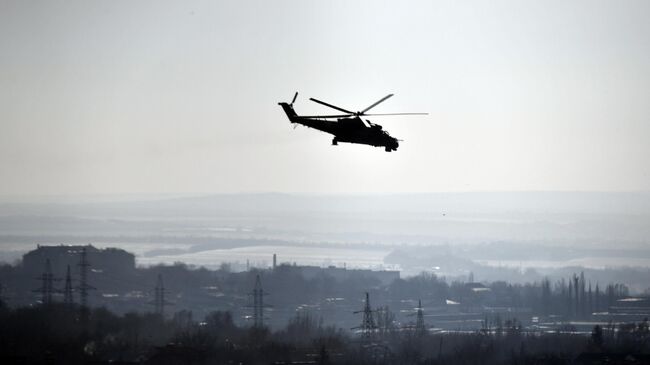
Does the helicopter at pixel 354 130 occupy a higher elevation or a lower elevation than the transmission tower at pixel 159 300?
higher

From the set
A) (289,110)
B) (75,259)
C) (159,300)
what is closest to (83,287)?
(159,300)

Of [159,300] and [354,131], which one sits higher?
[354,131]

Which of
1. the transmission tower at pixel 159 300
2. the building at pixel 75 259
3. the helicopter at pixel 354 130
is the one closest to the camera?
the helicopter at pixel 354 130

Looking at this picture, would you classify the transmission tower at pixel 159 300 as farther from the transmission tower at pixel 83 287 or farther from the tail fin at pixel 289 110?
the tail fin at pixel 289 110

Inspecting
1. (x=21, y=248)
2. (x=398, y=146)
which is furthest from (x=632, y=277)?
(x=398, y=146)

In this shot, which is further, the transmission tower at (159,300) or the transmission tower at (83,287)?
the transmission tower at (159,300)

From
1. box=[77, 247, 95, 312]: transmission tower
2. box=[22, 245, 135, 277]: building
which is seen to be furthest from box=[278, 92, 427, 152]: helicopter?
box=[22, 245, 135, 277]: building

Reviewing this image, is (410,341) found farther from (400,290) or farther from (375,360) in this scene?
(400,290)

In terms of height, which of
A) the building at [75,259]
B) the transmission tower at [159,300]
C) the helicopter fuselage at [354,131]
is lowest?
the transmission tower at [159,300]

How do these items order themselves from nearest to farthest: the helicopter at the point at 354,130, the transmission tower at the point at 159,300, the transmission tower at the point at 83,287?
1. the helicopter at the point at 354,130
2. the transmission tower at the point at 83,287
3. the transmission tower at the point at 159,300

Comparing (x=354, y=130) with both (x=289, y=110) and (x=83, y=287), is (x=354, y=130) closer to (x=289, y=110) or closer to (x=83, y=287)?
(x=289, y=110)

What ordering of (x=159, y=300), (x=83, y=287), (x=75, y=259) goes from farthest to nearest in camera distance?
(x=75, y=259) → (x=159, y=300) → (x=83, y=287)

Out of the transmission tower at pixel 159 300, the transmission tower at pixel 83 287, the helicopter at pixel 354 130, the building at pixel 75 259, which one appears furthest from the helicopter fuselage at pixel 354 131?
the building at pixel 75 259

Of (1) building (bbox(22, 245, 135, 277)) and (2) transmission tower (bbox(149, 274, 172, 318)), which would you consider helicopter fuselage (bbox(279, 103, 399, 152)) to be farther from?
(1) building (bbox(22, 245, 135, 277))
